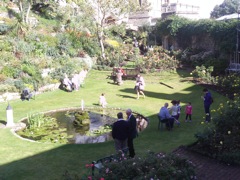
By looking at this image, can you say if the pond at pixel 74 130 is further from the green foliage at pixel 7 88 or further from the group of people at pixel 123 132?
the green foliage at pixel 7 88

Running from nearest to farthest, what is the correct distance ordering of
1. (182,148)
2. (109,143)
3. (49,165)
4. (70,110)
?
(49,165) → (182,148) → (109,143) → (70,110)

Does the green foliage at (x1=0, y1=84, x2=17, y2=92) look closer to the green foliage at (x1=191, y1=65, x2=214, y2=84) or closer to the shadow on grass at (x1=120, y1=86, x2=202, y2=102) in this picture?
the shadow on grass at (x1=120, y1=86, x2=202, y2=102)

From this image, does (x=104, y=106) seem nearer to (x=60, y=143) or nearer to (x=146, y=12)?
(x=60, y=143)

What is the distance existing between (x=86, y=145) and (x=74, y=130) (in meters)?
2.34

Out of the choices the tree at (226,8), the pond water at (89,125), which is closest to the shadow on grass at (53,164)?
the pond water at (89,125)

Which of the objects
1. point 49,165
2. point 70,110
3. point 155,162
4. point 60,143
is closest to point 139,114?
point 70,110

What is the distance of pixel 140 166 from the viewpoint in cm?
692

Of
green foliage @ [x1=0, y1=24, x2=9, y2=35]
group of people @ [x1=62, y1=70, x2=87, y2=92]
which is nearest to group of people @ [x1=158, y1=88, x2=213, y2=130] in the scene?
group of people @ [x1=62, y1=70, x2=87, y2=92]

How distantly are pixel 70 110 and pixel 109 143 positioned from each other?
20.0 ft

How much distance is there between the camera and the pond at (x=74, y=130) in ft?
40.2

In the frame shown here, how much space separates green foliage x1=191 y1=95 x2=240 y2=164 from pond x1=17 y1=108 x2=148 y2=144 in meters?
3.58

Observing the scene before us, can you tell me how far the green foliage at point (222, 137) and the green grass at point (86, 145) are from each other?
1083mm

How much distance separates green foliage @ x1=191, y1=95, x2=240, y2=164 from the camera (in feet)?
32.0

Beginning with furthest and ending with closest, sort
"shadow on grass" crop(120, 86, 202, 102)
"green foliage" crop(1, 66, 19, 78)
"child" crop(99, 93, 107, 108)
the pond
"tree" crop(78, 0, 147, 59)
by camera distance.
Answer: "tree" crop(78, 0, 147, 59) < "green foliage" crop(1, 66, 19, 78) < "shadow on grass" crop(120, 86, 202, 102) < "child" crop(99, 93, 107, 108) < the pond
